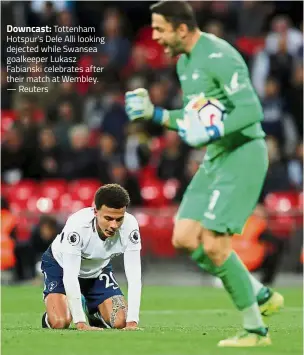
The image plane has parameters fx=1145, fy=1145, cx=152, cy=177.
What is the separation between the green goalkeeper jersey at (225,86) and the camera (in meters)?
7.54

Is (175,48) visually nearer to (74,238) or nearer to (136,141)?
(74,238)

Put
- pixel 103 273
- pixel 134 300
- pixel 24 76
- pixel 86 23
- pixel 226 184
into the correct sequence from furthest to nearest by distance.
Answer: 1. pixel 86 23
2. pixel 24 76
3. pixel 103 273
4. pixel 134 300
5. pixel 226 184

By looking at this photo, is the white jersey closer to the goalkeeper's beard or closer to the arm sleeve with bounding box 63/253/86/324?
the arm sleeve with bounding box 63/253/86/324

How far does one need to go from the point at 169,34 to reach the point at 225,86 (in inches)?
21.6

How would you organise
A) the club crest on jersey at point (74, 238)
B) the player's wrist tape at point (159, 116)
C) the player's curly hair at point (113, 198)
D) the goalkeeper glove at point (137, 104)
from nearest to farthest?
the goalkeeper glove at point (137, 104), the player's wrist tape at point (159, 116), the player's curly hair at point (113, 198), the club crest on jersey at point (74, 238)

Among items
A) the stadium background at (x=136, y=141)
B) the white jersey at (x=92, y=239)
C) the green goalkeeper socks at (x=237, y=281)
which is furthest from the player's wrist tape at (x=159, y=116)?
the stadium background at (x=136, y=141)

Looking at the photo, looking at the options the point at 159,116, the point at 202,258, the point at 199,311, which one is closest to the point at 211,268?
the point at 202,258

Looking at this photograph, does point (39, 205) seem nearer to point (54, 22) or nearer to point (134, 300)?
point (54, 22)

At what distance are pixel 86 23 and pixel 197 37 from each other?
14.2 metres

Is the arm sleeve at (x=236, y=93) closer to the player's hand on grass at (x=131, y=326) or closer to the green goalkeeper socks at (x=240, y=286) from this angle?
the green goalkeeper socks at (x=240, y=286)

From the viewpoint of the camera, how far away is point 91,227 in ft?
30.2

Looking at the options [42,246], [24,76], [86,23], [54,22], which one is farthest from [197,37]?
[86,23]

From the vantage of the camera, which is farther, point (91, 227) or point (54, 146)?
point (54, 146)

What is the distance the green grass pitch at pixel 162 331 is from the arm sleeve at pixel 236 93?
1.49 m
